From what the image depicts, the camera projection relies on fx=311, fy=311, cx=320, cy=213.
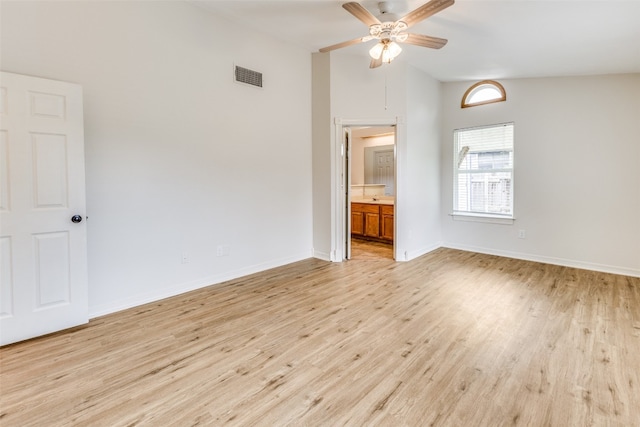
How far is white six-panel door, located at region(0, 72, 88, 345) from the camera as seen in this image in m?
2.30

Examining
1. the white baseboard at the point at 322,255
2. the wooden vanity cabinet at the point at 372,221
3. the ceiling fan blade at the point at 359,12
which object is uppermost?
the ceiling fan blade at the point at 359,12

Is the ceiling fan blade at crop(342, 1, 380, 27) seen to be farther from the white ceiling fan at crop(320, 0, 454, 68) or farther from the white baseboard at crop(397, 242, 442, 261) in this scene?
the white baseboard at crop(397, 242, 442, 261)

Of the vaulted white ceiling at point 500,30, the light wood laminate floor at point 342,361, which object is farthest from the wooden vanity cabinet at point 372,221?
the vaulted white ceiling at point 500,30

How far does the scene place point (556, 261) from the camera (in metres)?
4.55

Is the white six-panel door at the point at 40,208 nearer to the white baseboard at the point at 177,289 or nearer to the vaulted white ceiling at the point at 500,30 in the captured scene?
the white baseboard at the point at 177,289

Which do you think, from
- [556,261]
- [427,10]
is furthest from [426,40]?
[556,261]

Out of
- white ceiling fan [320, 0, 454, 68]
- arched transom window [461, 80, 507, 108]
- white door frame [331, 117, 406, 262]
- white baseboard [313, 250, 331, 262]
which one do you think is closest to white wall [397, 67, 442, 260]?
white door frame [331, 117, 406, 262]

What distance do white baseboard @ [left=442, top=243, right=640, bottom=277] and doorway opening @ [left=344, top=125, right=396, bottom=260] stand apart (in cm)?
127

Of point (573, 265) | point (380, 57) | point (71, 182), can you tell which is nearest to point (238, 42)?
point (380, 57)

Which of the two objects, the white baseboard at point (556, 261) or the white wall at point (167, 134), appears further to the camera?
the white baseboard at point (556, 261)

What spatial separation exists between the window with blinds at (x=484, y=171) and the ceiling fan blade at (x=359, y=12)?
10.6ft

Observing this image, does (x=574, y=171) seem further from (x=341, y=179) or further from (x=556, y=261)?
(x=341, y=179)

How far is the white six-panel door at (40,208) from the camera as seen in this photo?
230 cm

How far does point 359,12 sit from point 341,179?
2.36m
